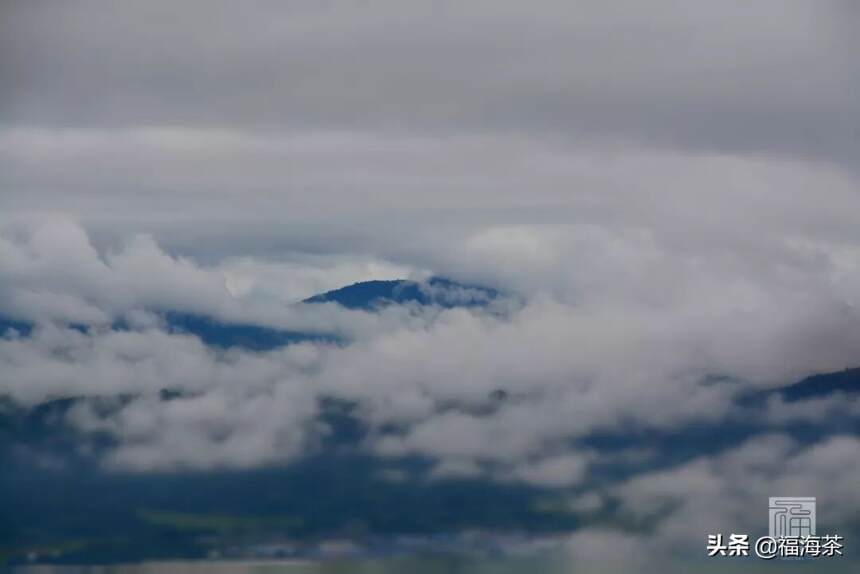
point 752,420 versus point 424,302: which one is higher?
point 424,302

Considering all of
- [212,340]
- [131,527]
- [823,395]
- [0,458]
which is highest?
[212,340]

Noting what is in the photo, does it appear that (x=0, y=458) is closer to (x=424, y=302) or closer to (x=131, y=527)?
(x=131, y=527)

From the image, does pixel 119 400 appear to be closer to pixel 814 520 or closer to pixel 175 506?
pixel 175 506

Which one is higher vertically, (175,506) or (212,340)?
(212,340)

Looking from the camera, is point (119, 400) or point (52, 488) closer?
point (52, 488)

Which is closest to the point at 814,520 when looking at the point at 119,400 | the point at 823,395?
the point at 823,395

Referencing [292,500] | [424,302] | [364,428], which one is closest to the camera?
[292,500]

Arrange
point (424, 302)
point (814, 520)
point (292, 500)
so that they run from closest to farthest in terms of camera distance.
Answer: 1. point (814, 520)
2. point (292, 500)
3. point (424, 302)

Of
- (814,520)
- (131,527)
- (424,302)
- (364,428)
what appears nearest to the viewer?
(814,520)

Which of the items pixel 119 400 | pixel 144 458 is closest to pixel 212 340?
pixel 119 400
